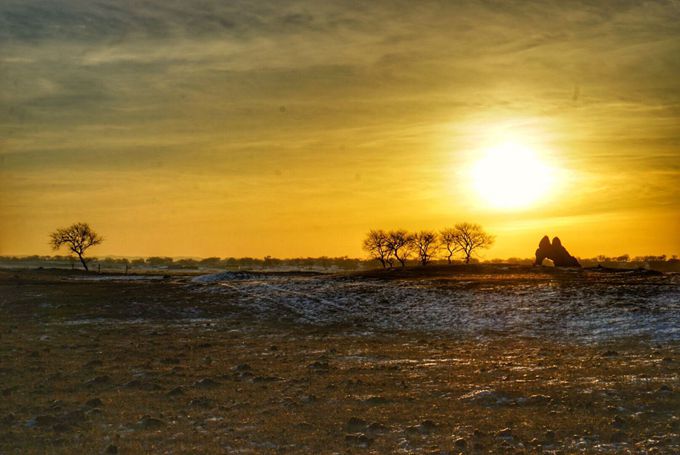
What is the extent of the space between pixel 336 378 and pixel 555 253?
6967 cm

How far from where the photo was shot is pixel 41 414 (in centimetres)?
1627

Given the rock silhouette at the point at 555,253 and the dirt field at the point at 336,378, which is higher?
the rock silhouette at the point at 555,253

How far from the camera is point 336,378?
21734 millimetres

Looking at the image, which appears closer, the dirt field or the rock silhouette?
the dirt field

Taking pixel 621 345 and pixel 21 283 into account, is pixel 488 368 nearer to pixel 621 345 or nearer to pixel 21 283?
pixel 621 345

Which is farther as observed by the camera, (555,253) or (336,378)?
(555,253)

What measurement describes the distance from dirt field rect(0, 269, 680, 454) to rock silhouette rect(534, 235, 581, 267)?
3781 cm

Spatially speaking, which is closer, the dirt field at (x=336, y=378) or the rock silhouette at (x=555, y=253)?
the dirt field at (x=336, y=378)

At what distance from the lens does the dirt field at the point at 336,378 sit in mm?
14523

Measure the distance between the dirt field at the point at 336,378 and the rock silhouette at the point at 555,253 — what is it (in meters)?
37.8

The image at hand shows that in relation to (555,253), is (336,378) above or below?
below

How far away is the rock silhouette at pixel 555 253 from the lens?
8397 centimetres

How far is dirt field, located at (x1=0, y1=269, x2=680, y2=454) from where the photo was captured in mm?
14523

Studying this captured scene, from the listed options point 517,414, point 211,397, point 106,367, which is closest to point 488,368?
point 517,414
